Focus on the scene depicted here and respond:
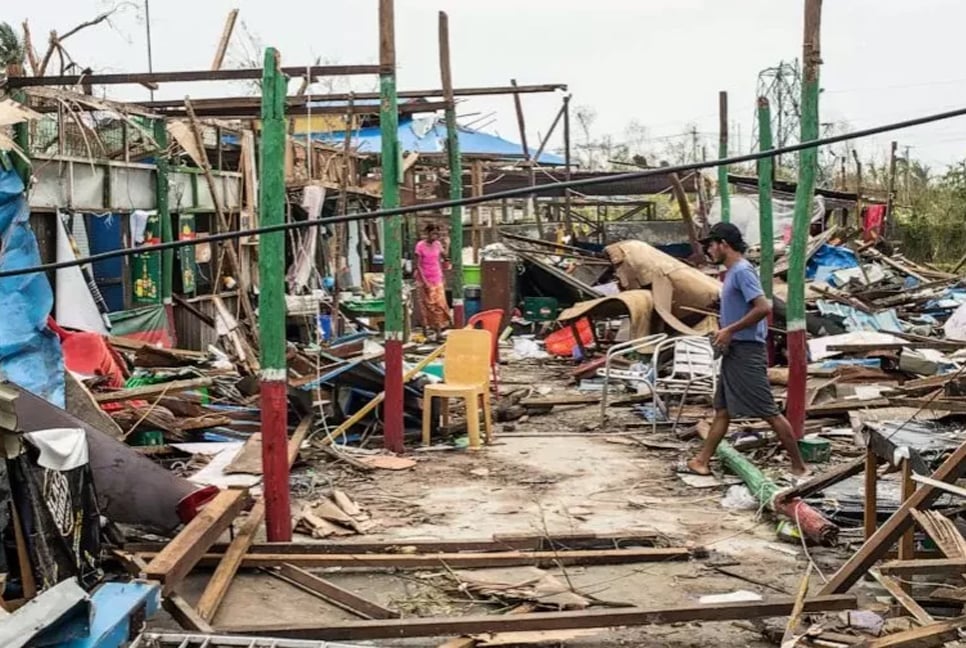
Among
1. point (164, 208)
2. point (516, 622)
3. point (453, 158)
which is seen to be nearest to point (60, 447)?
point (516, 622)

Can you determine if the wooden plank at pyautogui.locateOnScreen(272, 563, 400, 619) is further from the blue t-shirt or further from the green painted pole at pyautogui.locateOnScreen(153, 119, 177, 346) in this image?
the green painted pole at pyautogui.locateOnScreen(153, 119, 177, 346)

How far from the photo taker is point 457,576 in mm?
5922

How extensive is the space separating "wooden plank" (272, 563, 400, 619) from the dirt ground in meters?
0.05

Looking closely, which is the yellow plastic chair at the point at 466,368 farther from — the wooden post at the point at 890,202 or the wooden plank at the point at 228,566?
the wooden post at the point at 890,202

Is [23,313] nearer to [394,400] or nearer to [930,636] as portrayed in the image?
[394,400]

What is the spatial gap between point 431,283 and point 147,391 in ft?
28.8

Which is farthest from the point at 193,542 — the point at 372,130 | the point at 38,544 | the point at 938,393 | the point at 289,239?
the point at 372,130

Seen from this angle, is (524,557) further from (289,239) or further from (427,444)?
(289,239)

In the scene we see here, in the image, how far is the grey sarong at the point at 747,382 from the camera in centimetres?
783

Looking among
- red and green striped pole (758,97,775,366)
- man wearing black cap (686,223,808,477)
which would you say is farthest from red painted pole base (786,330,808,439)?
red and green striped pole (758,97,775,366)

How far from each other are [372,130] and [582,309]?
28.9ft

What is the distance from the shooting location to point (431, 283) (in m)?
17.2

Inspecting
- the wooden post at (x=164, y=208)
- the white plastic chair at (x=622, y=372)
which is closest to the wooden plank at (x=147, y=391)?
the wooden post at (x=164, y=208)

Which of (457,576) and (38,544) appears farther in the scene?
(457,576)
